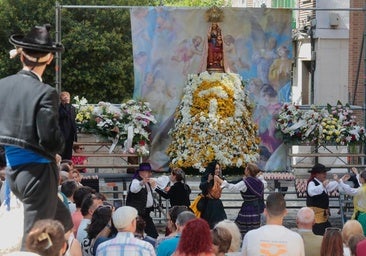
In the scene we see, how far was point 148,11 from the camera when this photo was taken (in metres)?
19.7

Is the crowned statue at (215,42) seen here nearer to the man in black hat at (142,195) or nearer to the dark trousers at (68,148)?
the dark trousers at (68,148)

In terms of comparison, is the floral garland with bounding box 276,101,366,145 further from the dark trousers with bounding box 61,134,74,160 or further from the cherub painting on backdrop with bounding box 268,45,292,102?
the dark trousers with bounding box 61,134,74,160

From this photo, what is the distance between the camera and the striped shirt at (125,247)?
8.10 metres

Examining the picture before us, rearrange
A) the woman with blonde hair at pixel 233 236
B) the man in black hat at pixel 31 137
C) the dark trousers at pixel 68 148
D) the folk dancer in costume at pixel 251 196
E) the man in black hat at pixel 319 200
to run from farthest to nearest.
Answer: the dark trousers at pixel 68 148
the man in black hat at pixel 319 200
the folk dancer in costume at pixel 251 196
the woman with blonde hair at pixel 233 236
the man in black hat at pixel 31 137

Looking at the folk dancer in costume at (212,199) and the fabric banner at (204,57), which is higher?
the fabric banner at (204,57)

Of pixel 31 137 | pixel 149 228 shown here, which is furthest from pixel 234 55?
pixel 31 137

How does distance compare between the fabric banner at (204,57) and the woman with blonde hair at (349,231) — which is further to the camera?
the fabric banner at (204,57)

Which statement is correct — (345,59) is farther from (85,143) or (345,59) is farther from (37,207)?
(37,207)

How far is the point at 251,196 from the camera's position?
14.8 metres

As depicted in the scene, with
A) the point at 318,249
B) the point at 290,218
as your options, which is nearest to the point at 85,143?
the point at 290,218

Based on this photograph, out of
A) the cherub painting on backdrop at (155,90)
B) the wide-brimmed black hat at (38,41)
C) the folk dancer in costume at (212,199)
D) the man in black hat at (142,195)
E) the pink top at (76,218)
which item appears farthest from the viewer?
the cherub painting on backdrop at (155,90)

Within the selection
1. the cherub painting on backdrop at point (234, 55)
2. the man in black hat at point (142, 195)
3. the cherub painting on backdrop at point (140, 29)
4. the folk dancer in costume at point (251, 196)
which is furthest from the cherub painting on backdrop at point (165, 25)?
the folk dancer in costume at point (251, 196)

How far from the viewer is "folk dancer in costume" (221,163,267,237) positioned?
14672 millimetres

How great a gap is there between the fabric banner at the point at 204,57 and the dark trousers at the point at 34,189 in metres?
13.0
